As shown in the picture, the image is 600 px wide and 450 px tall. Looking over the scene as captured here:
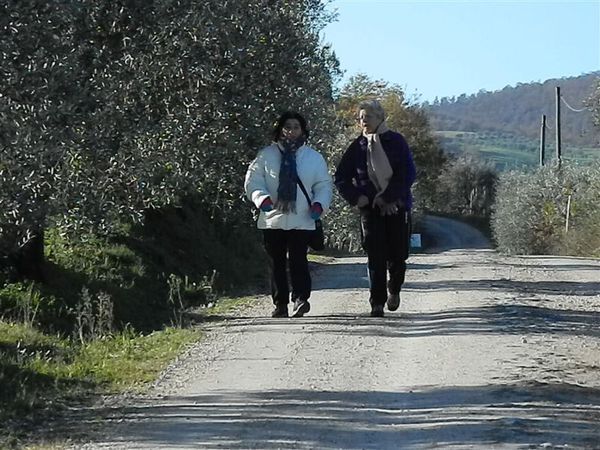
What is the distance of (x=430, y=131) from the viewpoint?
7525 centimetres

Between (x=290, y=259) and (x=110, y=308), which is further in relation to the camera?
(x=110, y=308)

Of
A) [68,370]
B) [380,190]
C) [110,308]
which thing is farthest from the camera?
[110,308]

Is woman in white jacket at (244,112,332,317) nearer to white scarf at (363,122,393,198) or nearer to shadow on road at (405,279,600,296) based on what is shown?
white scarf at (363,122,393,198)

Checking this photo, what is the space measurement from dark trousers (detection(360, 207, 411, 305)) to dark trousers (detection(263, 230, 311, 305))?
0.63m

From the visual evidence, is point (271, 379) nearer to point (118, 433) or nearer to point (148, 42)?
point (118, 433)

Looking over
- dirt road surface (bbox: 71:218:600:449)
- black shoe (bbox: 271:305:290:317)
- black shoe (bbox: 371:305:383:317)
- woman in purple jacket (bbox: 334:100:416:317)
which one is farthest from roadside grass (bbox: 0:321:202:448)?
woman in purple jacket (bbox: 334:100:416:317)

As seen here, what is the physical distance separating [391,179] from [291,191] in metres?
0.99

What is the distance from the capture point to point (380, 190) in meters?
11.5

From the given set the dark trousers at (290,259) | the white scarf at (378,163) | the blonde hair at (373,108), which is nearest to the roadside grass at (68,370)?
the dark trousers at (290,259)

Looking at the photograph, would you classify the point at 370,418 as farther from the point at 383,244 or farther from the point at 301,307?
the point at 301,307

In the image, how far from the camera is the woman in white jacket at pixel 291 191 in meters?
11.6

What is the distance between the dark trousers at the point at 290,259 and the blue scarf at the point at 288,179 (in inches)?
13.0

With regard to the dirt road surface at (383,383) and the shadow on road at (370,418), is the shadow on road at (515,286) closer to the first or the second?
the dirt road surface at (383,383)

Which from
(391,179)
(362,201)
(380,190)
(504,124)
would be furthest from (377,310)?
(504,124)
